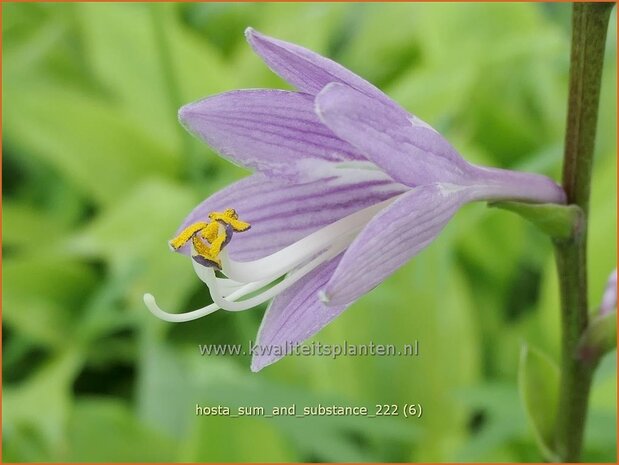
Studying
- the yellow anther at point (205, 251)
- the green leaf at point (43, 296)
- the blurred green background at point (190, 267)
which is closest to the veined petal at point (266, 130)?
the yellow anther at point (205, 251)

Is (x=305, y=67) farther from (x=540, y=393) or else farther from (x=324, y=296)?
(x=540, y=393)

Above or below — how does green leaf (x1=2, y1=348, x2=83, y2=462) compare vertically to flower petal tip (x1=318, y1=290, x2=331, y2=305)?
above

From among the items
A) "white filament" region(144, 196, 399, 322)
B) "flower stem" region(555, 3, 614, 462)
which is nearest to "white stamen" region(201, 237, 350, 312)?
"white filament" region(144, 196, 399, 322)

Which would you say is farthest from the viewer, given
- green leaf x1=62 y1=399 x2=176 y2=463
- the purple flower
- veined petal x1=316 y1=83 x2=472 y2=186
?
green leaf x1=62 y1=399 x2=176 y2=463

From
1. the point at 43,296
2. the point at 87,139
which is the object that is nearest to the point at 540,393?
the point at 43,296

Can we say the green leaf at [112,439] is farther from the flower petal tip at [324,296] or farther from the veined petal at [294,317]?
the flower petal tip at [324,296]

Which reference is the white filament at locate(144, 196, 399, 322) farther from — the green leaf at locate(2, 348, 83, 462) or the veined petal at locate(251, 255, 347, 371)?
the green leaf at locate(2, 348, 83, 462)

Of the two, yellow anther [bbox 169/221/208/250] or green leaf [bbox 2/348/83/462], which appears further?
green leaf [bbox 2/348/83/462]
